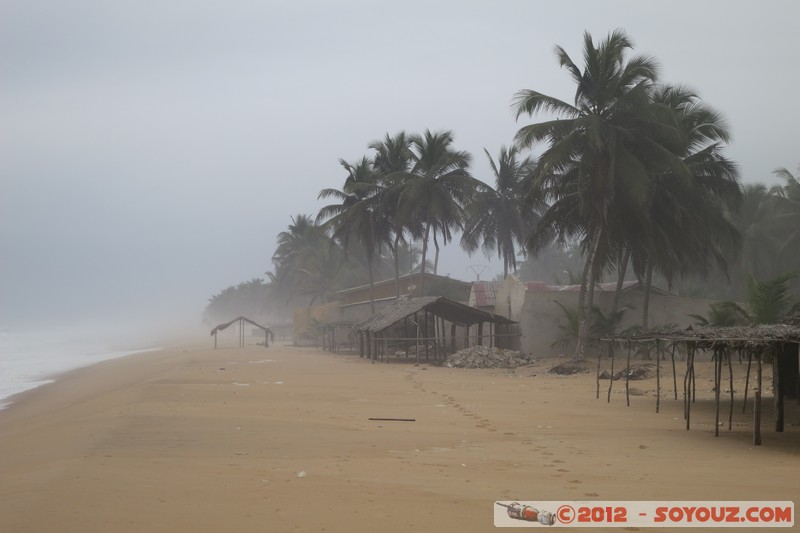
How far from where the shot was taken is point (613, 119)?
81.0 ft

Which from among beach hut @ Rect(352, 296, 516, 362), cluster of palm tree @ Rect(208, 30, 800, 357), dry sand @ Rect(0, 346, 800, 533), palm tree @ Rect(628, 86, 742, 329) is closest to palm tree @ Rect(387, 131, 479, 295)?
cluster of palm tree @ Rect(208, 30, 800, 357)

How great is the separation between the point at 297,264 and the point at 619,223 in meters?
42.3

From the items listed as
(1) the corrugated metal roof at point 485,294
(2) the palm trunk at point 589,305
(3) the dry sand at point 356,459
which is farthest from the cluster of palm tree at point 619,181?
(3) the dry sand at point 356,459

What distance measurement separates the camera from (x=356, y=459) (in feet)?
31.3

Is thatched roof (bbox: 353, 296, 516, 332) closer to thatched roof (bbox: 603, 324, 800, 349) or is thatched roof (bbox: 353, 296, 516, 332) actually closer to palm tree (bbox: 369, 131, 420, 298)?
palm tree (bbox: 369, 131, 420, 298)

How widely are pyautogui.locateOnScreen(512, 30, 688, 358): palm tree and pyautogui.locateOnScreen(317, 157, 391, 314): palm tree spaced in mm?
17091

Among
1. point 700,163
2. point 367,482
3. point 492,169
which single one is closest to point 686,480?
point 367,482

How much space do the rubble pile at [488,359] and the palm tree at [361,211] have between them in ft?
47.4

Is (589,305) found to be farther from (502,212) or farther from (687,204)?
(502,212)

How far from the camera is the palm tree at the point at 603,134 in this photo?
78.0ft

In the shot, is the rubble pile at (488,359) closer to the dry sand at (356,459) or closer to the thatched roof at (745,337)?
the dry sand at (356,459)

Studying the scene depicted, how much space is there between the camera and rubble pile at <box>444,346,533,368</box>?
85.3 ft

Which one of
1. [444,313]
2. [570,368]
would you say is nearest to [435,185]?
[444,313]

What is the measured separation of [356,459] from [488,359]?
17.0 meters
